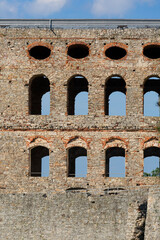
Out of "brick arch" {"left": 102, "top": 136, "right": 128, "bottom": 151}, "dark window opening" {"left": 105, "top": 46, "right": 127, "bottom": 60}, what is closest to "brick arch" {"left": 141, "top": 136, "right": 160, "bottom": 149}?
"brick arch" {"left": 102, "top": 136, "right": 128, "bottom": 151}

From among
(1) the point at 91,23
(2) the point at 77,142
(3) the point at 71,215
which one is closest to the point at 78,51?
(1) the point at 91,23

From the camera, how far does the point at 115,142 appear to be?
30344 mm

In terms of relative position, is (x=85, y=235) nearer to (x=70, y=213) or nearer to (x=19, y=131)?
(x=70, y=213)

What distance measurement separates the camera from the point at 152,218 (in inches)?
872

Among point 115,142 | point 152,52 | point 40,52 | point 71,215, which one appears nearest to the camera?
point 71,215

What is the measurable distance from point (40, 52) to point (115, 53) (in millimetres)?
4591

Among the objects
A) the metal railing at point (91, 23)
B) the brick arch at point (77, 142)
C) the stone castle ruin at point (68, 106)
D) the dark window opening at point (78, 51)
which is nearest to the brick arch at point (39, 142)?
the stone castle ruin at point (68, 106)

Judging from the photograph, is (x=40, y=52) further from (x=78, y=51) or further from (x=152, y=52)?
(x=152, y=52)

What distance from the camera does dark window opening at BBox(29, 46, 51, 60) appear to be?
32.1 metres

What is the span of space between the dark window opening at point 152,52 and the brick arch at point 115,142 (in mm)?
5638

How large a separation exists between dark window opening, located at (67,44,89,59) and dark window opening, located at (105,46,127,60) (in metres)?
1.30

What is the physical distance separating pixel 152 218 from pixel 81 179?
849cm

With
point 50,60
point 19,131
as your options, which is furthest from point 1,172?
point 50,60

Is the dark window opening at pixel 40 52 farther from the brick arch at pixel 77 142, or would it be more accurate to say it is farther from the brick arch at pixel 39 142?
the brick arch at pixel 77 142
